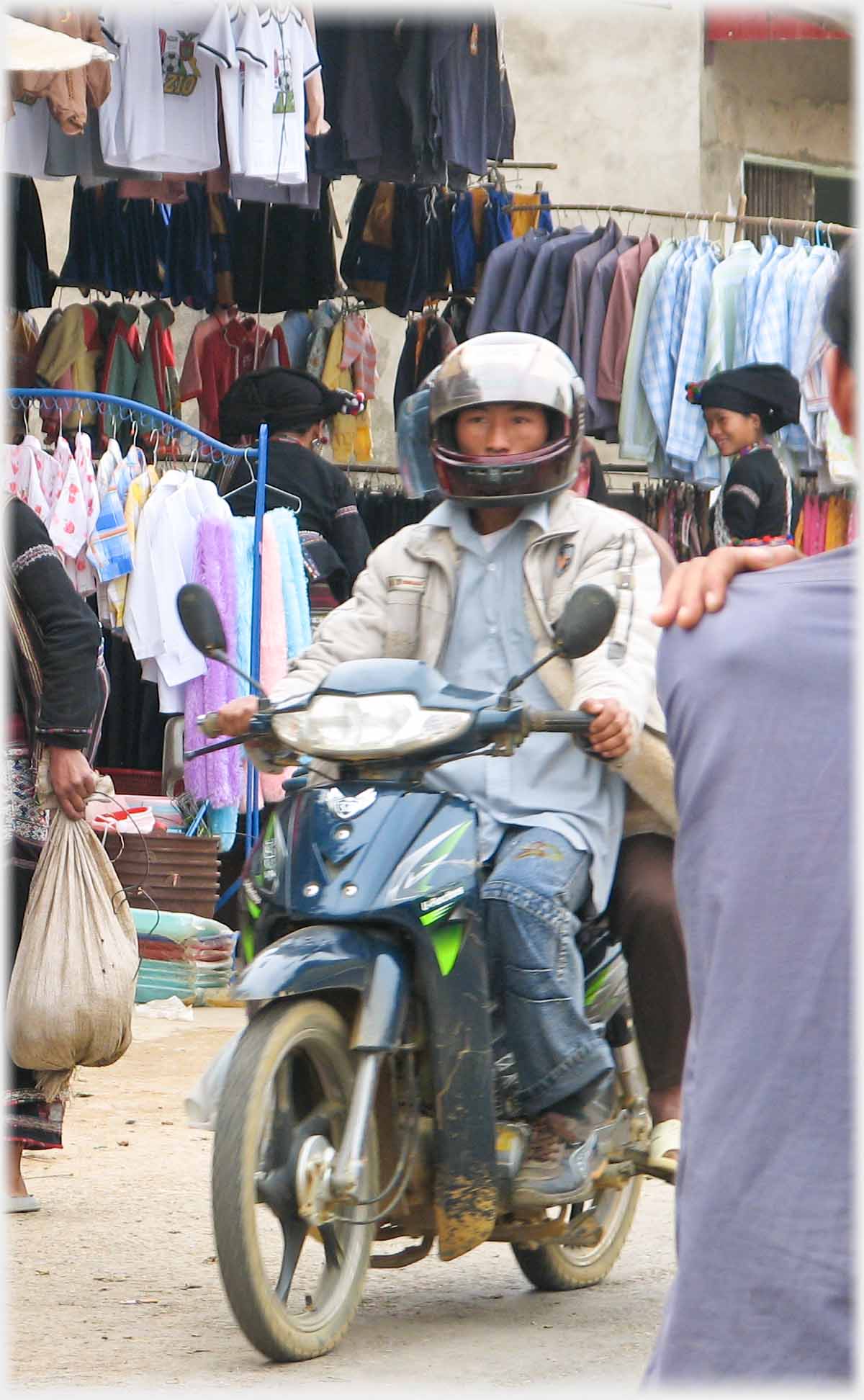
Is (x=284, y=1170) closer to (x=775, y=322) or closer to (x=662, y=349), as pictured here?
(x=662, y=349)

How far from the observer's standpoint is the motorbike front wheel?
3.76 meters

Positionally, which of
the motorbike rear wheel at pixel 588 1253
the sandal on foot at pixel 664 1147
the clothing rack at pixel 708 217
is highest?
→ the clothing rack at pixel 708 217

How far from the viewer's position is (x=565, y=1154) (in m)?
4.22

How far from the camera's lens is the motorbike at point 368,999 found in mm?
3869

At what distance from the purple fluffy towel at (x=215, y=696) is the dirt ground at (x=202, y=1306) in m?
2.50

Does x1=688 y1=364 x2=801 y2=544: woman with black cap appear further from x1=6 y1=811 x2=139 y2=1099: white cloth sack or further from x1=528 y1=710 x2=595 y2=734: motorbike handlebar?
x1=528 y1=710 x2=595 y2=734: motorbike handlebar

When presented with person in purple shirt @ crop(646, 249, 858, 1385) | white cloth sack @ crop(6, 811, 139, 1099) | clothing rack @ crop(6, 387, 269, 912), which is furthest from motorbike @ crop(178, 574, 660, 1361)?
clothing rack @ crop(6, 387, 269, 912)

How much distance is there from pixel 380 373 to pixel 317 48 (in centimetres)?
462

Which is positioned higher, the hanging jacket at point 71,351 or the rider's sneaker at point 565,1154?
the hanging jacket at point 71,351

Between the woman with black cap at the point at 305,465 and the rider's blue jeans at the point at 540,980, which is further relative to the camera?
the woman with black cap at the point at 305,465

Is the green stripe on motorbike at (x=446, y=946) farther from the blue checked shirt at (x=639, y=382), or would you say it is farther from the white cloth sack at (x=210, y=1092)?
the blue checked shirt at (x=639, y=382)

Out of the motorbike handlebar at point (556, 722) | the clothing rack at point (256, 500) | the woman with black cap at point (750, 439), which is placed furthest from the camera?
the woman with black cap at point (750, 439)

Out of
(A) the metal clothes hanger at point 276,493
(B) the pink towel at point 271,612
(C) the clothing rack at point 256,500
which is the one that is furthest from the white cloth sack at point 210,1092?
(A) the metal clothes hanger at point 276,493

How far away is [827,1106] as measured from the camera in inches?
71.7
